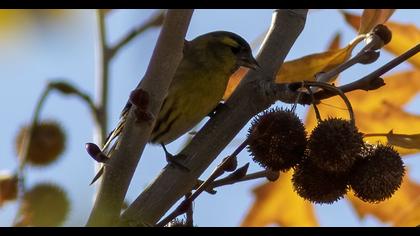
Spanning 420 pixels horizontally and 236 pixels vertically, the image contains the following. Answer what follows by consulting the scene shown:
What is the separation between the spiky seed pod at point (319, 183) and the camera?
6.91ft

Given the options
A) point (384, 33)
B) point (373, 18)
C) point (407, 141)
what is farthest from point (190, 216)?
point (373, 18)

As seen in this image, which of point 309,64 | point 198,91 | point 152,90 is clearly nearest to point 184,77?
point 198,91

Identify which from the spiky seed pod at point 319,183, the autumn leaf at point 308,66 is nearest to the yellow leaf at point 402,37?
the autumn leaf at point 308,66

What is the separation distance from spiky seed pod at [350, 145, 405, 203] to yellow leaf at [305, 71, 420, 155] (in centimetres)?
28

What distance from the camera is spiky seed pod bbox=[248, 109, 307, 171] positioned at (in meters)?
2.12

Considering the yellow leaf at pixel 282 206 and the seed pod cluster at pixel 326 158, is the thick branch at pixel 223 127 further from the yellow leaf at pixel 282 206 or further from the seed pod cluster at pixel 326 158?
the yellow leaf at pixel 282 206

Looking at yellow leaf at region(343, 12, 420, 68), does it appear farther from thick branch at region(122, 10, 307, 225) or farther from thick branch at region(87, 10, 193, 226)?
thick branch at region(87, 10, 193, 226)

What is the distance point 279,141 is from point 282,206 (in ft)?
2.37

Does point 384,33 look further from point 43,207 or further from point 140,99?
point 43,207

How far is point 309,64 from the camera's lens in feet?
8.21

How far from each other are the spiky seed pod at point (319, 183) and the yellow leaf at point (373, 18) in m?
0.64
